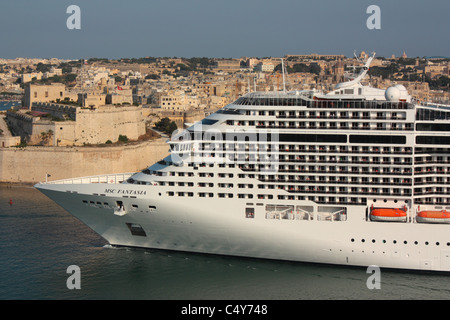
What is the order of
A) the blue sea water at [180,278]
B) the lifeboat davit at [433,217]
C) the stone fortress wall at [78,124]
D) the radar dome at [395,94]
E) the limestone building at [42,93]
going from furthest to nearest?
the limestone building at [42,93] < the stone fortress wall at [78,124] < the radar dome at [395,94] < the lifeboat davit at [433,217] < the blue sea water at [180,278]

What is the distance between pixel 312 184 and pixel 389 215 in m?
2.73

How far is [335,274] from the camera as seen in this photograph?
2398 cm

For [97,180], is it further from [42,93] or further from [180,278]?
[42,93]

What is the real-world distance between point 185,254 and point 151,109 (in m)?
44.3

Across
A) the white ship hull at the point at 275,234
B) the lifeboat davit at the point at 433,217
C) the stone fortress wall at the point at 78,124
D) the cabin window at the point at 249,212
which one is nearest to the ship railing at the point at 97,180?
the white ship hull at the point at 275,234

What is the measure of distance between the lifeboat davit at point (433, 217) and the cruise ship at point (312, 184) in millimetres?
33

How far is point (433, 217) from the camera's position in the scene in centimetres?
2344

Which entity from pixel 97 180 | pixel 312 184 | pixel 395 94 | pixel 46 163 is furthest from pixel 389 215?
pixel 46 163

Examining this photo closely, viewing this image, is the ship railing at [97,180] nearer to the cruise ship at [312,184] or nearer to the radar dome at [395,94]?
the cruise ship at [312,184]

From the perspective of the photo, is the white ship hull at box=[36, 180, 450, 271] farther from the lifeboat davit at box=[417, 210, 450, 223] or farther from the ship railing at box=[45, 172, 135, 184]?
the ship railing at box=[45, 172, 135, 184]

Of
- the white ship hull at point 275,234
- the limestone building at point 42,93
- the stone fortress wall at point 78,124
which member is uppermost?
the limestone building at point 42,93

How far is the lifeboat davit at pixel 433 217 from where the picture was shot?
23.4m

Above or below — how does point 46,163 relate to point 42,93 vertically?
below
